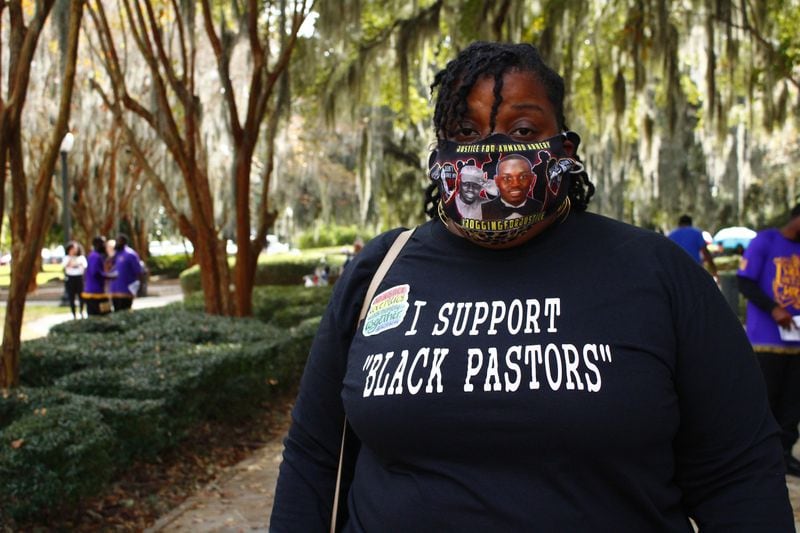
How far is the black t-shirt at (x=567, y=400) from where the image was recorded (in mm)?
1673

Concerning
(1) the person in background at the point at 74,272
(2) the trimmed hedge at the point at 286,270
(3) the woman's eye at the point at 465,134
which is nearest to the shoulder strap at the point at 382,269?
(3) the woman's eye at the point at 465,134

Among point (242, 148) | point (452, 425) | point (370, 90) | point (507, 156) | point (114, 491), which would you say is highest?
point (370, 90)

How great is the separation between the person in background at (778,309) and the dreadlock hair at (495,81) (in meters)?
4.18

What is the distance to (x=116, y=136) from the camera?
2716cm

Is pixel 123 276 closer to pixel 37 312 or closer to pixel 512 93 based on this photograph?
pixel 37 312

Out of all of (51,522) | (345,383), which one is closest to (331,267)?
(51,522)

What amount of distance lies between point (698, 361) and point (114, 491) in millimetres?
4857

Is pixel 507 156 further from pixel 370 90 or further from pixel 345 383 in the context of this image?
pixel 370 90

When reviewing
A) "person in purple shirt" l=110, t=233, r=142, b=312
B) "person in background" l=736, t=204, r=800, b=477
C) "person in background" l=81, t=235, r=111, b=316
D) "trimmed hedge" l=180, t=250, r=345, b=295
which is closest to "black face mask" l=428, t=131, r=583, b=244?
"person in background" l=736, t=204, r=800, b=477

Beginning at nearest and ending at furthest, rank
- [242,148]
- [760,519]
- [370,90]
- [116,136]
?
1. [760,519]
2. [242,148]
3. [370,90]
4. [116,136]

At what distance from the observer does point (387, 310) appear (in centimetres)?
191

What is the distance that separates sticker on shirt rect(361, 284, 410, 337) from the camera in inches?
73.8

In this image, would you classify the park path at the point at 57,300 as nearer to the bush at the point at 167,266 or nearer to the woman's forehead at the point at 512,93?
the bush at the point at 167,266

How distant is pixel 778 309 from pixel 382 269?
436 centimetres
